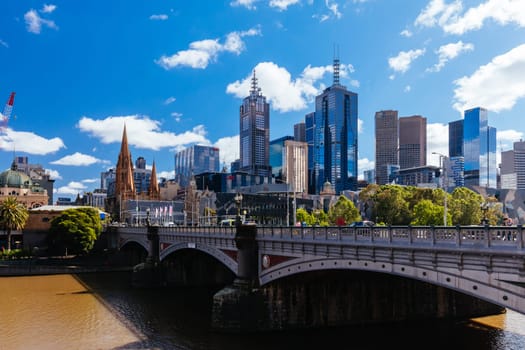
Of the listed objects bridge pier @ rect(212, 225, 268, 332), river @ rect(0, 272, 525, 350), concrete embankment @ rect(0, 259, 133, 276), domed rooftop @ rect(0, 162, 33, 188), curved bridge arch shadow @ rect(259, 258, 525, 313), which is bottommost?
concrete embankment @ rect(0, 259, 133, 276)

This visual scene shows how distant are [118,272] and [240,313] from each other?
50.9m

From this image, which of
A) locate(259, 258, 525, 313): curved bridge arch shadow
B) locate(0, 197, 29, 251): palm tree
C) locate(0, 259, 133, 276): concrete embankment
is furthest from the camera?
locate(0, 197, 29, 251): palm tree

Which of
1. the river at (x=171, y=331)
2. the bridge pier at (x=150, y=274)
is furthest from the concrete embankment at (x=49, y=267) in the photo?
the river at (x=171, y=331)

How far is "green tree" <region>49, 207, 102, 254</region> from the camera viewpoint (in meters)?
88.4

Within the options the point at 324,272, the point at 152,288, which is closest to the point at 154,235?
the point at 152,288

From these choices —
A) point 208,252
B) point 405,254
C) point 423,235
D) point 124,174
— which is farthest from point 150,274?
point 124,174

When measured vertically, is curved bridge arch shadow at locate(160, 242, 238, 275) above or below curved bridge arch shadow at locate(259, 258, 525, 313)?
below

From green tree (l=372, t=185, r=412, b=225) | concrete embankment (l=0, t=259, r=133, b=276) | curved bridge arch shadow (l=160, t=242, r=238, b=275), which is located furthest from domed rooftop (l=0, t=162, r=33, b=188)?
green tree (l=372, t=185, r=412, b=225)

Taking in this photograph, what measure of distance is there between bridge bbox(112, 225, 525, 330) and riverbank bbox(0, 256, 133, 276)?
1817 inches

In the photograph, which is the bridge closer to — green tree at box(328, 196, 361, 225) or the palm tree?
green tree at box(328, 196, 361, 225)

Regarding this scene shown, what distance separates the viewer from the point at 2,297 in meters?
54.7

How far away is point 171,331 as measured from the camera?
38281mm

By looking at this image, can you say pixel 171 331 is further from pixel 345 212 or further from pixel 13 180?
pixel 13 180

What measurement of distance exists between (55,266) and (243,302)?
5288 cm
